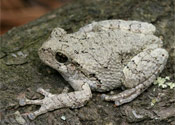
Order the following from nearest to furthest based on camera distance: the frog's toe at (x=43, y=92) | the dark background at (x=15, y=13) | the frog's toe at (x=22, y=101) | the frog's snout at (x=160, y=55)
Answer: the frog's toe at (x=22, y=101) < the frog's toe at (x=43, y=92) < the frog's snout at (x=160, y=55) < the dark background at (x=15, y=13)

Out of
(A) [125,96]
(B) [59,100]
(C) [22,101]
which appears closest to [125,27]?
(A) [125,96]

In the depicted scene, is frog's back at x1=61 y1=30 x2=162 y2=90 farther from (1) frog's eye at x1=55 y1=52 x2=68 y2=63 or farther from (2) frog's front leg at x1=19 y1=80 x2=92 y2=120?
(2) frog's front leg at x1=19 y1=80 x2=92 y2=120

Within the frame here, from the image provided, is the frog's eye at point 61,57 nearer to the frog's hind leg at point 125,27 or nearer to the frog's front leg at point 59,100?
the frog's front leg at point 59,100

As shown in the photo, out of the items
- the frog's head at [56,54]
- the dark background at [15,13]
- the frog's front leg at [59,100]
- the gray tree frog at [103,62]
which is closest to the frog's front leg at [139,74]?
the gray tree frog at [103,62]

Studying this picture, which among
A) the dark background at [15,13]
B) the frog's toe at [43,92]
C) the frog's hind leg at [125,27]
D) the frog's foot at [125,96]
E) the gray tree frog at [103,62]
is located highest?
the dark background at [15,13]

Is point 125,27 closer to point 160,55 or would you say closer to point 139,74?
point 160,55

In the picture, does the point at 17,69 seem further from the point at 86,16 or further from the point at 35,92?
the point at 86,16

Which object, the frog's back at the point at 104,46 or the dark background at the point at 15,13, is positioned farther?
the dark background at the point at 15,13

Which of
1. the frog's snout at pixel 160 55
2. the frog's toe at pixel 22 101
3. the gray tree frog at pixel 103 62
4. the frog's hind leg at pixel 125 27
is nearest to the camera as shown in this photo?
the frog's toe at pixel 22 101
